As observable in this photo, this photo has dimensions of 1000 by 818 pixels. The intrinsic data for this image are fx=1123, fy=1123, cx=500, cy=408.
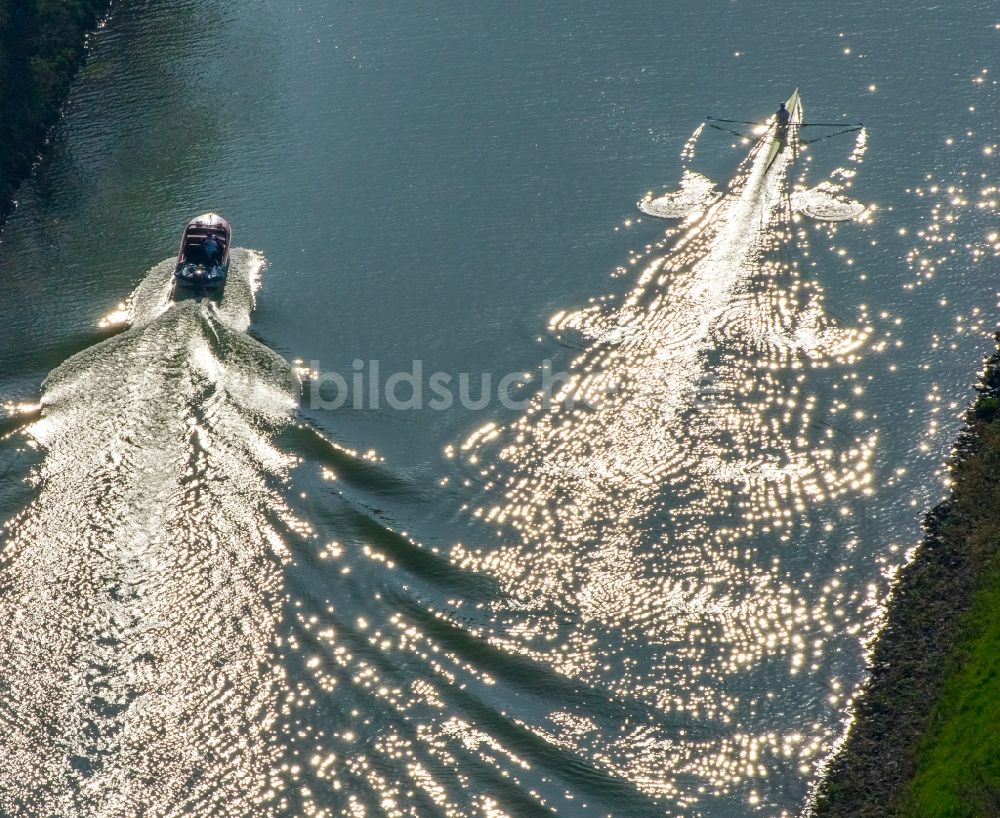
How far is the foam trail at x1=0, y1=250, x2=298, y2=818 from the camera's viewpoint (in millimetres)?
38812

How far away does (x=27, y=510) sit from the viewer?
46.6 meters

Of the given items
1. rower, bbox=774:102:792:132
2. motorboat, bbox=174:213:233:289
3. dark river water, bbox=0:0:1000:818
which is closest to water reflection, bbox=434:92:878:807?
dark river water, bbox=0:0:1000:818

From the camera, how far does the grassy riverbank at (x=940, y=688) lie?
36.8 metres

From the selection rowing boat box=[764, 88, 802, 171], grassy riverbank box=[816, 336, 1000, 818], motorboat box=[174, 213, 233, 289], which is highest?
rowing boat box=[764, 88, 802, 171]

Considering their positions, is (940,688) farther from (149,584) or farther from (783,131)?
(783,131)

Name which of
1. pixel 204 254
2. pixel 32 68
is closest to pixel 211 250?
pixel 204 254

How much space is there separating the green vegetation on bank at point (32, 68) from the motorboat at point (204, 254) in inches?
591

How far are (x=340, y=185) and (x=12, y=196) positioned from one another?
66.5 feet

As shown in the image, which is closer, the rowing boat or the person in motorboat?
the person in motorboat

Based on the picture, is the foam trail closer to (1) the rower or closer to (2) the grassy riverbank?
(2) the grassy riverbank

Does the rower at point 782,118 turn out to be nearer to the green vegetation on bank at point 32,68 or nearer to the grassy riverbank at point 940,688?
the grassy riverbank at point 940,688

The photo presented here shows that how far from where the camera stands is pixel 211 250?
5822 cm

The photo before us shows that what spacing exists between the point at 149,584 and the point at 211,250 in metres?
20.9

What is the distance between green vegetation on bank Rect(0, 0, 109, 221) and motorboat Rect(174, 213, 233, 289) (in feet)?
49.2
